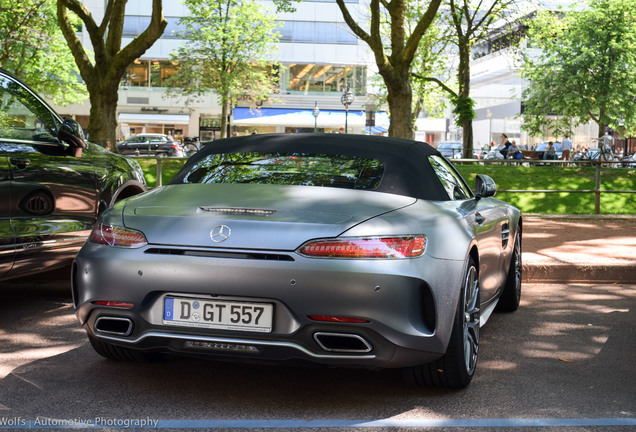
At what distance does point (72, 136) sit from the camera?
617 centimetres

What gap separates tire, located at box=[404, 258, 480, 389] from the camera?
13.6 feet

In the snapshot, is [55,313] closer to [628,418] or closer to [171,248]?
[171,248]

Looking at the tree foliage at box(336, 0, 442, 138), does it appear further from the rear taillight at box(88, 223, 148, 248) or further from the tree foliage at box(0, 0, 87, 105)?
the tree foliage at box(0, 0, 87, 105)

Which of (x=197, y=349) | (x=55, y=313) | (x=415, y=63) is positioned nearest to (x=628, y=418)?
(x=197, y=349)

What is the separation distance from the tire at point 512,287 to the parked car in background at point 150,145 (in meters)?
35.3

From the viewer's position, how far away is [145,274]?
384cm

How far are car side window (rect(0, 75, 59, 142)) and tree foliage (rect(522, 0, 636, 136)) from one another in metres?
41.9

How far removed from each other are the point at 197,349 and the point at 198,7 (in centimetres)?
4473

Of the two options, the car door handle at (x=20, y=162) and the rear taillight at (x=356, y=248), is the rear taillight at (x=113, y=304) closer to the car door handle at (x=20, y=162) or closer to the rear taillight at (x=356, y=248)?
the rear taillight at (x=356, y=248)

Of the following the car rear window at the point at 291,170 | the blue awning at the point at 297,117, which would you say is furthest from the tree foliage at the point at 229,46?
the car rear window at the point at 291,170

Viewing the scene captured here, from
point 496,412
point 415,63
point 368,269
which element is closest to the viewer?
point 368,269

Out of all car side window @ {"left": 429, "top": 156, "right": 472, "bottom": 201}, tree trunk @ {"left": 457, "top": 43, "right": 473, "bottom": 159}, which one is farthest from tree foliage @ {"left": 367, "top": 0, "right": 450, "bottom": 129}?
car side window @ {"left": 429, "top": 156, "right": 472, "bottom": 201}

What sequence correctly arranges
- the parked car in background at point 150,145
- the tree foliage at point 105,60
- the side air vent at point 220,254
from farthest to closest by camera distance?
1. the parked car in background at point 150,145
2. the tree foliage at point 105,60
3. the side air vent at point 220,254

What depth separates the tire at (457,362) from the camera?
4137 millimetres
